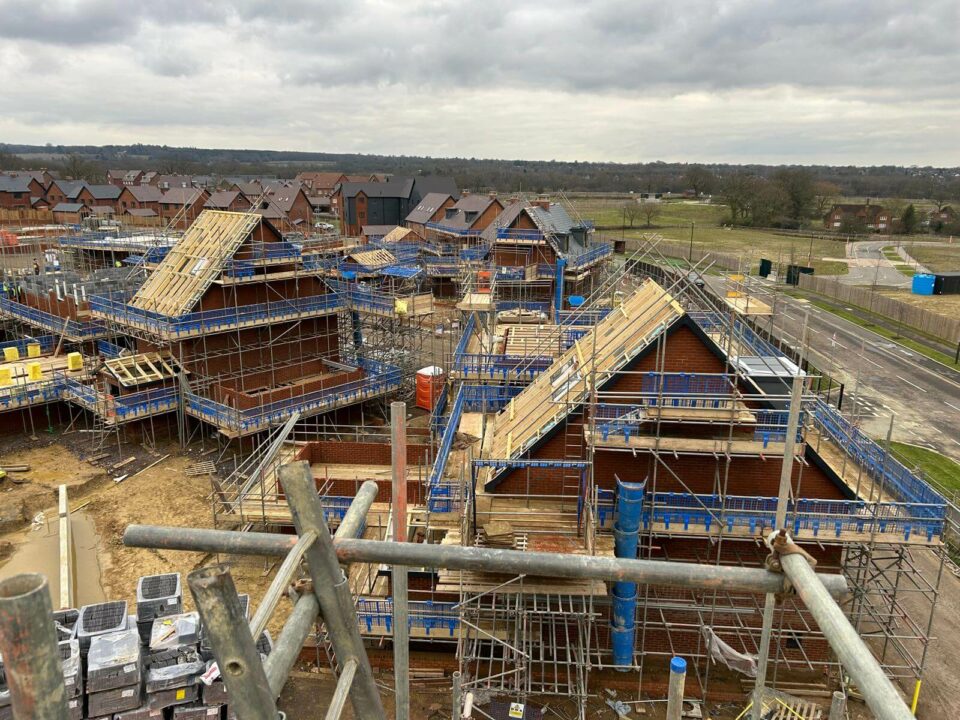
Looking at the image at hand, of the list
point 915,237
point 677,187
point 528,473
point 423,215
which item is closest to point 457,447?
point 528,473

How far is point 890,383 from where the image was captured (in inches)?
1344

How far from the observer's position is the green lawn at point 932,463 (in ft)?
75.9

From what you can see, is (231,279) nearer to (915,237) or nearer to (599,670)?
(599,670)

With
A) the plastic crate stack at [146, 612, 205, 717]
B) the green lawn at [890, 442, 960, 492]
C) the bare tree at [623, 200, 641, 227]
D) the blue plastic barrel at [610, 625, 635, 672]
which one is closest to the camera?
the plastic crate stack at [146, 612, 205, 717]

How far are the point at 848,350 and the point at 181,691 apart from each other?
40.5m

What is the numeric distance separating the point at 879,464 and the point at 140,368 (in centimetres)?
2558

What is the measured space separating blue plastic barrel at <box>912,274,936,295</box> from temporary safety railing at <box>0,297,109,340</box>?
61.1 m

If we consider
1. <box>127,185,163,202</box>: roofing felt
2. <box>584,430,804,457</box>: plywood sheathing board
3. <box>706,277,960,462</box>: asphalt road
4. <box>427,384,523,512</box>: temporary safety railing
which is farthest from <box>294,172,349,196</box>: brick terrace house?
<box>584,430,804,457</box>: plywood sheathing board

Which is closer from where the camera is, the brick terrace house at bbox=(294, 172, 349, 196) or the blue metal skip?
the blue metal skip

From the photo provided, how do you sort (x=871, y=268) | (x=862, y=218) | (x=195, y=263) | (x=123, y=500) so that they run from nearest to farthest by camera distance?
(x=123, y=500)
(x=195, y=263)
(x=871, y=268)
(x=862, y=218)

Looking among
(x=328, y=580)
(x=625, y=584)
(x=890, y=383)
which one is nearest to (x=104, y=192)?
(x=890, y=383)

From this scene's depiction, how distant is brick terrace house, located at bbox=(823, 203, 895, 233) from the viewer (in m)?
98.4

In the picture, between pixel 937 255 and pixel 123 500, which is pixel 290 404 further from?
pixel 937 255

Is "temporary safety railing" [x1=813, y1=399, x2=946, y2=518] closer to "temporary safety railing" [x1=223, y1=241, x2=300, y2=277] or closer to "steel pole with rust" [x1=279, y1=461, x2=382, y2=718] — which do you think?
"steel pole with rust" [x1=279, y1=461, x2=382, y2=718]
